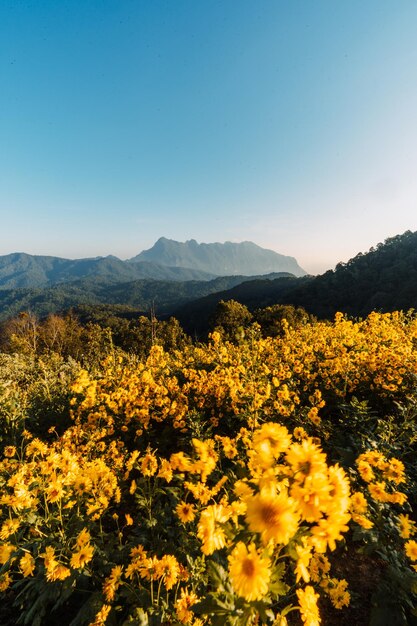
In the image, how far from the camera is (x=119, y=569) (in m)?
2.17

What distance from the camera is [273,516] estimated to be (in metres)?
1.19

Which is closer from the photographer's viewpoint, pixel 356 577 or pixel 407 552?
pixel 407 552

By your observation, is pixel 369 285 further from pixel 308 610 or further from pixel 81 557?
pixel 81 557

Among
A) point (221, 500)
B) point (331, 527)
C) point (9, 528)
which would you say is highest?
point (331, 527)

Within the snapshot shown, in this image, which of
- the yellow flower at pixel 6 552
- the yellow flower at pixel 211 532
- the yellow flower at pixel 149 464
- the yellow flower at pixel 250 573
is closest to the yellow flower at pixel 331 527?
the yellow flower at pixel 250 573

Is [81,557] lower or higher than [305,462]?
lower

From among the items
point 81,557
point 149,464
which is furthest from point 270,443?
point 81,557

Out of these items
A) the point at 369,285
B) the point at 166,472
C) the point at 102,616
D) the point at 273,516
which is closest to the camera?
the point at 273,516

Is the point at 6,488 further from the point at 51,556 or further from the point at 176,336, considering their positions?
the point at 176,336

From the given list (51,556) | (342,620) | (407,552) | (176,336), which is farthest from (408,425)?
(176,336)

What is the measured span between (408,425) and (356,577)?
5.63 ft

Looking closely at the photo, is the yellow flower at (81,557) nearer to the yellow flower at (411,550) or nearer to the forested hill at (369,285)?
the yellow flower at (411,550)

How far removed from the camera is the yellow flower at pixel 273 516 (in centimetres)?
114

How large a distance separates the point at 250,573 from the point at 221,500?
1003 mm
